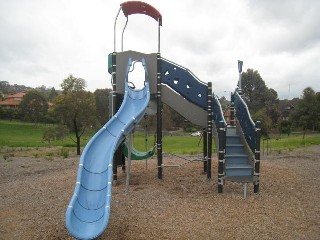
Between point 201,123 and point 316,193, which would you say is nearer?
point 316,193

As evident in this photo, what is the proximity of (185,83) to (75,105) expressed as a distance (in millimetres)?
12049

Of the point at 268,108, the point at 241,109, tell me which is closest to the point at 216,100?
the point at 241,109

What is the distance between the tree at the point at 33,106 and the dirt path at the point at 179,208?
49546 millimetres

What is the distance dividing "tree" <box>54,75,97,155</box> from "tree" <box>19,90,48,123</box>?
131 ft

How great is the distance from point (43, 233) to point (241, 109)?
691 centimetres

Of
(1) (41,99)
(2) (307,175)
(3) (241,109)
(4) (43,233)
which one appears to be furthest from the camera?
(1) (41,99)

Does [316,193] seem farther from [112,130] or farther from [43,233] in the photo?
[43,233]

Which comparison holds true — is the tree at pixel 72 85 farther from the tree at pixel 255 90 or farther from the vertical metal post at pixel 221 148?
the tree at pixel 255 90

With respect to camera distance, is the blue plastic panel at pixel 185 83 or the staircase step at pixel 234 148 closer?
the staircase step at pixel 234 148

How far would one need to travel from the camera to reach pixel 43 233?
6.54m

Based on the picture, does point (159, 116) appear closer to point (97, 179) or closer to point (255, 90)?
point (97, 179)

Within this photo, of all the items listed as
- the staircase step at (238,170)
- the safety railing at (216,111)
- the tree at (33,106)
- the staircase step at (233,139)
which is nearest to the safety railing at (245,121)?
the staircase step at (233,139)

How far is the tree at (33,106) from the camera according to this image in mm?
58625

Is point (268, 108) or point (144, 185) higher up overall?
point (268, 108)
